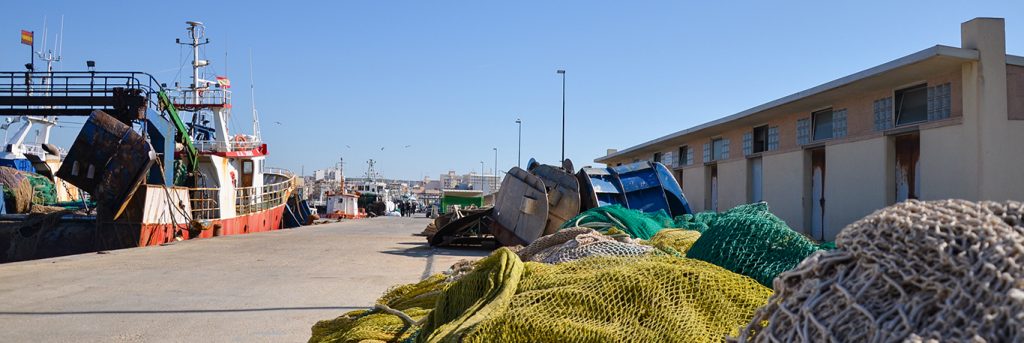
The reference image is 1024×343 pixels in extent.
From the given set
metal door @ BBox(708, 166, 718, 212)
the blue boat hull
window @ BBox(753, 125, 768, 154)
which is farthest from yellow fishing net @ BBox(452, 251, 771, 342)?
metal door @ BBox(708, 166, 718, 212)

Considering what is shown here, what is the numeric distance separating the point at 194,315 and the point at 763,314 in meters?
5.97

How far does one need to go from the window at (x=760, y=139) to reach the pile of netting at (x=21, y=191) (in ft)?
68.6

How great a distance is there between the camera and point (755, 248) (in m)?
3.63

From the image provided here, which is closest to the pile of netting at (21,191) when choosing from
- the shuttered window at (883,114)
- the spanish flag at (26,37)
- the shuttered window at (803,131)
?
the spanish flag at (26,37)

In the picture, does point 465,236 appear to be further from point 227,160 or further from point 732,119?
point 227,160

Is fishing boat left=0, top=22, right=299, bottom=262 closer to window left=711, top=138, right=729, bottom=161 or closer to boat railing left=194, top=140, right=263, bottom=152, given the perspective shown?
boat railing left=194, top=140, right=263, bottom=152

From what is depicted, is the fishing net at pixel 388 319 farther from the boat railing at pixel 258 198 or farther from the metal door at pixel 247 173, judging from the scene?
the metal door at pixel 247 173

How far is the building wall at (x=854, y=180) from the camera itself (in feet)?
45.1

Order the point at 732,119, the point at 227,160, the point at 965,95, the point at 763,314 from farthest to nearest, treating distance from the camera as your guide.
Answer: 1. the point at 227,160
2. the point at 732,119
3. the point at 965,95
4. the point at 763,314

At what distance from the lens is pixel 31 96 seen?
17.8 meters

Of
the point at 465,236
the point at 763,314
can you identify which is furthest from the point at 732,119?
the point at 763,314

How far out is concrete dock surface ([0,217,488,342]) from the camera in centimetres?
591

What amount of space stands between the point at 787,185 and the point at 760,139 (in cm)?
272

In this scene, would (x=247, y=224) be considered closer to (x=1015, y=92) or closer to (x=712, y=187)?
(x=712, y=187)
